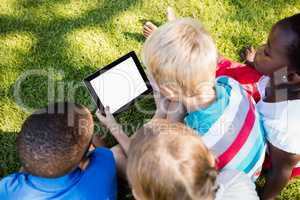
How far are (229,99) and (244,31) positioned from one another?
1.06 meters

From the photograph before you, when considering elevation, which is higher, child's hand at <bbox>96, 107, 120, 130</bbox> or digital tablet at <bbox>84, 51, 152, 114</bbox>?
digital tablet at <bbox>84, 51, 152, 114</bbox>

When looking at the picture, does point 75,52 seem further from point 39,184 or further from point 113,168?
point 39,184

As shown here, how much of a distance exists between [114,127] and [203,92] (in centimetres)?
54

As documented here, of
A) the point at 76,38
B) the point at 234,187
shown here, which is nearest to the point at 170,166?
the point at 234,187

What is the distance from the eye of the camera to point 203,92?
1749mm

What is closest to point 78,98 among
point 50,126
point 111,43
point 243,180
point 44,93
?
point 44,93

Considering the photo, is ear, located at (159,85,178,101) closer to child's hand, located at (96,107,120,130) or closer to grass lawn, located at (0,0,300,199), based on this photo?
child's hand, located at (96,107,120,130)

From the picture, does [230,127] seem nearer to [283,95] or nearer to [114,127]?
[283,95]

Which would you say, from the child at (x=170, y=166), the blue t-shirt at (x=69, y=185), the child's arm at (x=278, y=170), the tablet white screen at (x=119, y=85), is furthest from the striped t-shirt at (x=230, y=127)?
the tablet white screen at (x=119, y=85)

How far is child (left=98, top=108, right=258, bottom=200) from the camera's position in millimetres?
1358

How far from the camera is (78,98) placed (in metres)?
2.35

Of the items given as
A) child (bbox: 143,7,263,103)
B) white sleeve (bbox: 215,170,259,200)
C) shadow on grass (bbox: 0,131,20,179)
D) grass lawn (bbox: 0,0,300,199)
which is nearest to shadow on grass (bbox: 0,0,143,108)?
grass lawn (bbox: 0,0,300,199)

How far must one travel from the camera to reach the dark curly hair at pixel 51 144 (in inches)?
59.5

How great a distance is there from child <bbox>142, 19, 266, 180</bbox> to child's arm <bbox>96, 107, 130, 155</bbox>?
40 centimetres
